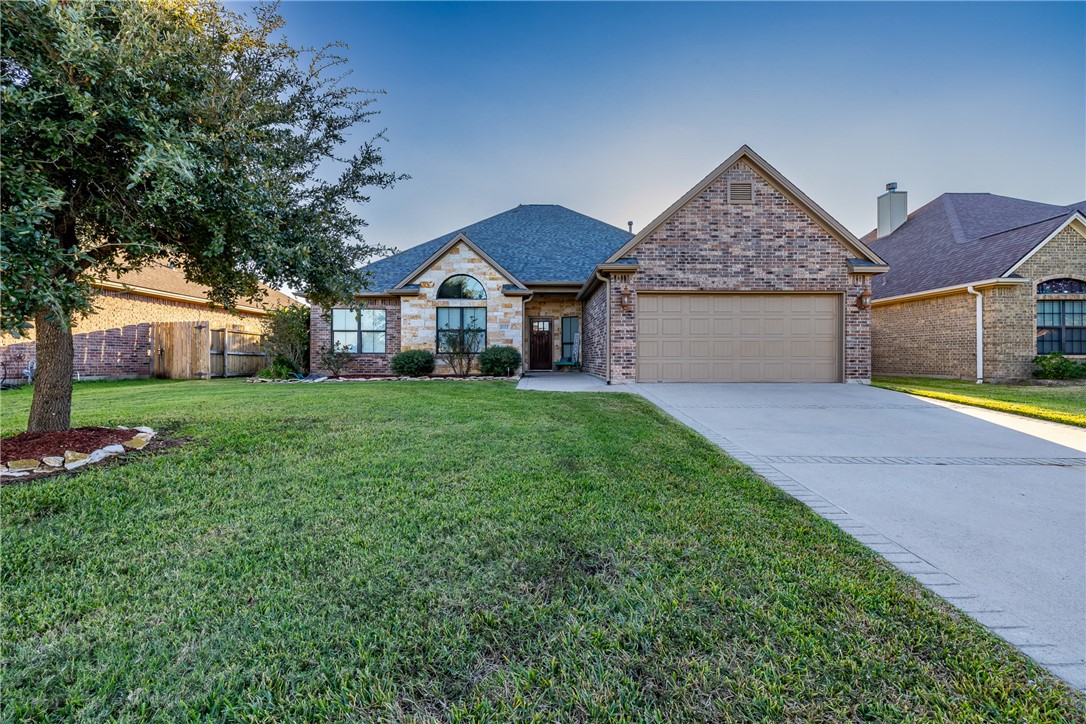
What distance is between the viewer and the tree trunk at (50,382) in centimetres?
464

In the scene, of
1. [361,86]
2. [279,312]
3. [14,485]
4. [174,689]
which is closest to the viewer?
[174,689]

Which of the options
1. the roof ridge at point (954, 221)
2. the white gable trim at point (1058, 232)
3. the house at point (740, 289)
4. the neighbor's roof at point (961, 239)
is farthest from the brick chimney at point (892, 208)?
the house at point (740, 289)

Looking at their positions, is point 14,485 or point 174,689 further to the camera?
point 14,485

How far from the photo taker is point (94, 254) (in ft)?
15.6

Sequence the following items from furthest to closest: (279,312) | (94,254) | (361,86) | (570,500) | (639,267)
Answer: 1. (279,312)
2. (639,267)
3. (361,86)
4. (94,254)
5. (570,500)

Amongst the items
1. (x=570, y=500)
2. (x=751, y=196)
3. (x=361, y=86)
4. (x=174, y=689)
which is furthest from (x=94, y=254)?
(x=751, y=196)

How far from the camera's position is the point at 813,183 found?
1480 centimetres

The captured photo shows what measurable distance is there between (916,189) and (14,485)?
94.3 feet

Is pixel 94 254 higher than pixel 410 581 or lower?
higher

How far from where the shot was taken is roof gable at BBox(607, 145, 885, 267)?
11398 millimetres

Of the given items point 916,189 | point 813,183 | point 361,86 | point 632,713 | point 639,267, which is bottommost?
point 632,713

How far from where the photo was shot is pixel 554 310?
1750 centimetres

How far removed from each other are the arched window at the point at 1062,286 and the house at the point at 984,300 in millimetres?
29

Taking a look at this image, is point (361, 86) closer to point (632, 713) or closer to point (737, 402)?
point (632, 713)
